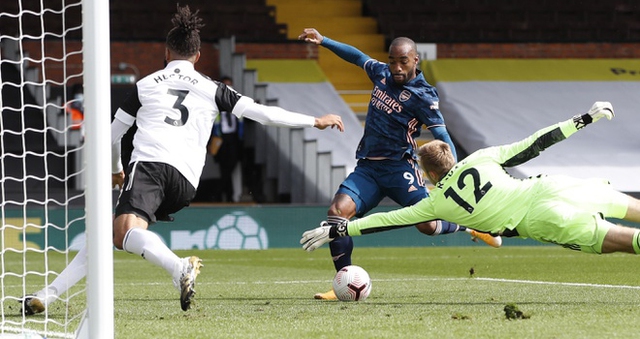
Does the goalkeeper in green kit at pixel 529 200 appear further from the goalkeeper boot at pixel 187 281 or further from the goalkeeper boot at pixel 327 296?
the goalkeeper boot at pixel 187 281

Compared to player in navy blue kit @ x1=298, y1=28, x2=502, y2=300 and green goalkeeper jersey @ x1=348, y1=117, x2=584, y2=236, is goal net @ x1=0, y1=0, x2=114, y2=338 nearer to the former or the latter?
player in navy blue kit @ x1=298, y1=28, x2=502, y2=300

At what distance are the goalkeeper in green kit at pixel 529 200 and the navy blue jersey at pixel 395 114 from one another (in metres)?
1.61

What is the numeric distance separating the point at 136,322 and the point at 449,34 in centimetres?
1610

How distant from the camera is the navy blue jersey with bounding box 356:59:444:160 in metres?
8.48

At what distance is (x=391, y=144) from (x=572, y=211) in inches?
88.2

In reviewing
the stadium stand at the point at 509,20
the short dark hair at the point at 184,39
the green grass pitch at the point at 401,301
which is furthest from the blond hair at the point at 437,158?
the stadium stand at the point at 509,20

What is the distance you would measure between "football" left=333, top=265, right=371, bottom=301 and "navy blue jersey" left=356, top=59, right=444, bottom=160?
3.90 ft

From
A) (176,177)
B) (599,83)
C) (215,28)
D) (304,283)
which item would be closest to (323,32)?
(215,28)

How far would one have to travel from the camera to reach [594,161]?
758 inches

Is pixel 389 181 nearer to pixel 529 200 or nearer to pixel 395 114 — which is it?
pixel 395 114

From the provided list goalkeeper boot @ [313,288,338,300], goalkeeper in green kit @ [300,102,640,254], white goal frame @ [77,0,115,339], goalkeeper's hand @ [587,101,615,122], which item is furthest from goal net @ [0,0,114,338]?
goalkeeper's hand @ [587,101,615,122]

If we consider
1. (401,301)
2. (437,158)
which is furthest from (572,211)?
(401,301)

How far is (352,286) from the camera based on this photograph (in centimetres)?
773

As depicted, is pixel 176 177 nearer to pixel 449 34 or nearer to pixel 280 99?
pixel 280 99
